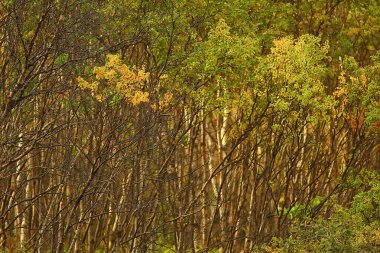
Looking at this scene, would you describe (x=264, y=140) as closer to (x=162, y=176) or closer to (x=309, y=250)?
(x=162, y=176)

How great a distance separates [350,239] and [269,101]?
574 centimetres

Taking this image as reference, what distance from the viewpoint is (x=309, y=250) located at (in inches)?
757

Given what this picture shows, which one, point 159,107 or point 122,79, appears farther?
point 159,107

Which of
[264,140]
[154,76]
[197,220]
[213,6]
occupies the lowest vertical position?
Result: [197,220]

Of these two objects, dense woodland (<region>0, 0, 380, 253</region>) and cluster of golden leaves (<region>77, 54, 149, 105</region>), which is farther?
dense woodland (<region>0, 0, 380, 253</region>)

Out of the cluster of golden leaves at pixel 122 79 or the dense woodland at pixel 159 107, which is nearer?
the cluster of golden leaves at pixel 122 79

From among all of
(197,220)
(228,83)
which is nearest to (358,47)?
(197,220)

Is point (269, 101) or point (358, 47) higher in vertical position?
point (358, 47)

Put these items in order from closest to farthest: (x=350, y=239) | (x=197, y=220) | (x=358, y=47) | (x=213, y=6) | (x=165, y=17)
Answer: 1. (x=350, y=239)
2. (x=165, y=17)
3. (x=213, y=6)
4. (x=197, y=220)
5. (x=358, y=47)

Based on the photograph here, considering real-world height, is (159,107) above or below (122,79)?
below

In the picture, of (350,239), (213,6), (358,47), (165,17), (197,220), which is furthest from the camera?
(358,47)

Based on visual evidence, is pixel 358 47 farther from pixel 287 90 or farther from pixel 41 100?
pixel 41 100

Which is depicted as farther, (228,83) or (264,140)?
(264,140)

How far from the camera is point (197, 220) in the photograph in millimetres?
29641
